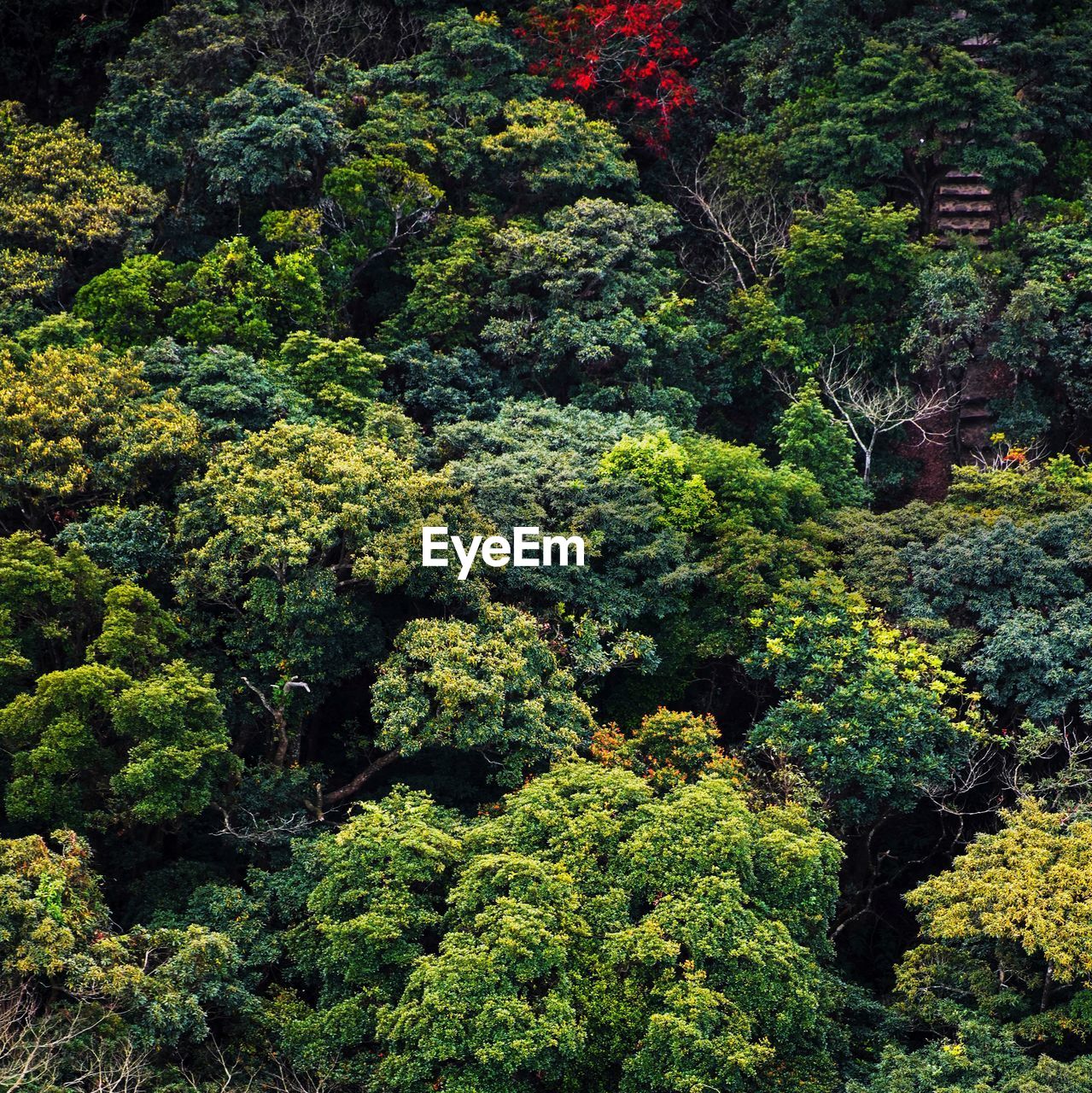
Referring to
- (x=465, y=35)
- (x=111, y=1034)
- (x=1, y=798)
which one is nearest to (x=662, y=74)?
(x=465, y=35)

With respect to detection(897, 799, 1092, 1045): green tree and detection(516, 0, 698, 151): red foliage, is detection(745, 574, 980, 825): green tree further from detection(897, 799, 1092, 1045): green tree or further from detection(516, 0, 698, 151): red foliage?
detection(516, 0, 698, 151): red foliage

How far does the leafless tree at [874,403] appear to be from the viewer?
3070 centimetres

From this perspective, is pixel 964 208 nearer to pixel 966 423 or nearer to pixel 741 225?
pixel 741 225

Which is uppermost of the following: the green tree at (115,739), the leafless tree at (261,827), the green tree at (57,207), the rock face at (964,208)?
the rock face at (964,208)

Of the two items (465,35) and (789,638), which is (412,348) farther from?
(789,638)

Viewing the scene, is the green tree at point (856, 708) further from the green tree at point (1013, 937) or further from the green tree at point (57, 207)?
the green tree at point (57, 207)

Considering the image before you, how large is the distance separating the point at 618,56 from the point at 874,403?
9.61 m

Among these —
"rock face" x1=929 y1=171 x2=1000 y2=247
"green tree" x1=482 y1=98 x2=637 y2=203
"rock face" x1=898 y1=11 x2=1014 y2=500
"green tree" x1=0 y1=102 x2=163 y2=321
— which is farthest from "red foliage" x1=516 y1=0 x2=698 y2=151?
"green tree" x1=0 y1=102 x2=163 y2=321

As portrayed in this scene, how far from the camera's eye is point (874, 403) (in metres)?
30.8

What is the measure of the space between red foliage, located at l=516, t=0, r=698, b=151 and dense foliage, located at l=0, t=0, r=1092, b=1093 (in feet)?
0.37

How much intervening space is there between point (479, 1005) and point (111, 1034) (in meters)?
4.40

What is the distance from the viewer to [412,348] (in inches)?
1181

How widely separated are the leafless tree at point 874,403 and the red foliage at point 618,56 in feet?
22.7

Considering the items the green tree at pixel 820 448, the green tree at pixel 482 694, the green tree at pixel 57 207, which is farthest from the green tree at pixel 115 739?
the green tree at pixel 820 448
